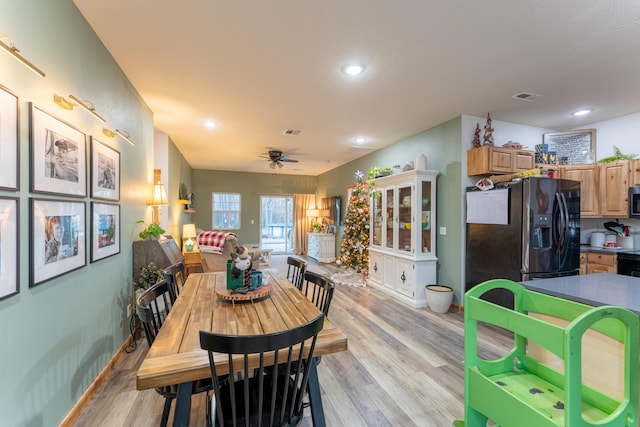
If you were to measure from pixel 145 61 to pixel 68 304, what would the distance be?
204 centimetres

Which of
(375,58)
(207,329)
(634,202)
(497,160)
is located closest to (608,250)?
(634,202)

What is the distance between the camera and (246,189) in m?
9.01

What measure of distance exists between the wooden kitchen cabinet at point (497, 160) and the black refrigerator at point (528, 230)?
253mm

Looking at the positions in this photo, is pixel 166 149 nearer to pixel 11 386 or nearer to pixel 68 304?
pixel 68 304

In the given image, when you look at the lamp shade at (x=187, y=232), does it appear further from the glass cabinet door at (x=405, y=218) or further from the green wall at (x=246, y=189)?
the glass cabinet door at (x=405, y=218)

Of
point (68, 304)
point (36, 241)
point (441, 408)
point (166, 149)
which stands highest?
point (166, 149)

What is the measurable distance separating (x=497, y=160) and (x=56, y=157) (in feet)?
13.9

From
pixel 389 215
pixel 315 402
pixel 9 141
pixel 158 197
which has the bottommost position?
pixel 315 402

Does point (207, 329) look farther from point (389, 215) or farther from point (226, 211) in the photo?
point (226, 211)

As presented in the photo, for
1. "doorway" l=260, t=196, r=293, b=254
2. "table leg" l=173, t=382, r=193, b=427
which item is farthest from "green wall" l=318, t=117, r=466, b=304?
"doorway" l=260, t=196, r=293, b=254

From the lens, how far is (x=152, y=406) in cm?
201

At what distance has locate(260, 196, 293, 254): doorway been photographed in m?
9.42

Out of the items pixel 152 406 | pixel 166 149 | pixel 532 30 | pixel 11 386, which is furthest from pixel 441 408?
pixel 166 149

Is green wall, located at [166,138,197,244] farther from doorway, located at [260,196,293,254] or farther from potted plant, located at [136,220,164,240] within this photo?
doorway, located at [260,196,293,254]
